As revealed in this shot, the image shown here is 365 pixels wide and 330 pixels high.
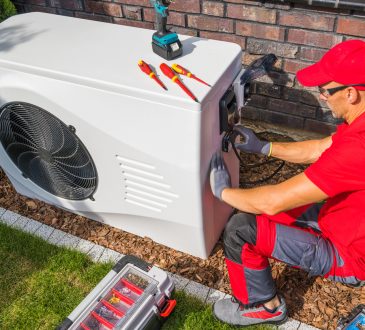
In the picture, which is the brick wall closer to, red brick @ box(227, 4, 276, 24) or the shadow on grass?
red brick @ box(227, 4, 276, 24)

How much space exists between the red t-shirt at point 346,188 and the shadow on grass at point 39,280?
4.13 ft

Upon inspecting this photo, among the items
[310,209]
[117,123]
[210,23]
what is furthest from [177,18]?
[310,209]

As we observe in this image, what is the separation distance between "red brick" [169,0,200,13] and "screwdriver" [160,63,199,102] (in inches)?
43.9

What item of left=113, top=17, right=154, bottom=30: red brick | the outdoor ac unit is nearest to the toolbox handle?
the outdoor ac unit

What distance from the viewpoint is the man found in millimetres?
1663

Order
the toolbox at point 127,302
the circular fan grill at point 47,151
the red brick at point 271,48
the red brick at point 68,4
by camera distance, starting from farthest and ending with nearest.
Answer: the red brick at point 68,4 → the red brick at point 271,48 → the circular fan grill at point 47,151 → the toolbox at point 127,302

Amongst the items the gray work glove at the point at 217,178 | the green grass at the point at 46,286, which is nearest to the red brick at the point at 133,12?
the gray work glove at the point at 217,178

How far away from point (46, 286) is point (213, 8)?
194 centimetres

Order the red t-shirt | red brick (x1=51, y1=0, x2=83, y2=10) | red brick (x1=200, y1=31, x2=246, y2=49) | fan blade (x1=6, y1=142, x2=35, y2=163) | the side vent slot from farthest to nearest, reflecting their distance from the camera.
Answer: red brick (x1=51, y1=0, x2=83, y2=10) < red brick (x1=200, y1=31, x2=246, y2=49) < fan blade (x1=6, y1=142, x2=35, y2=163) < the side vent slot < the red t-shirt

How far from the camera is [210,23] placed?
2.93 m

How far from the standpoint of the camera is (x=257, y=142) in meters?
2.23

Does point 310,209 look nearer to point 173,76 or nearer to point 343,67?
point 343,67

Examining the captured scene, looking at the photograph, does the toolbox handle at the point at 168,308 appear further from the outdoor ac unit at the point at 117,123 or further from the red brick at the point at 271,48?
the red brick at the point at 271,48

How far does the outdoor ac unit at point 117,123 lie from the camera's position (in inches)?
75.0
